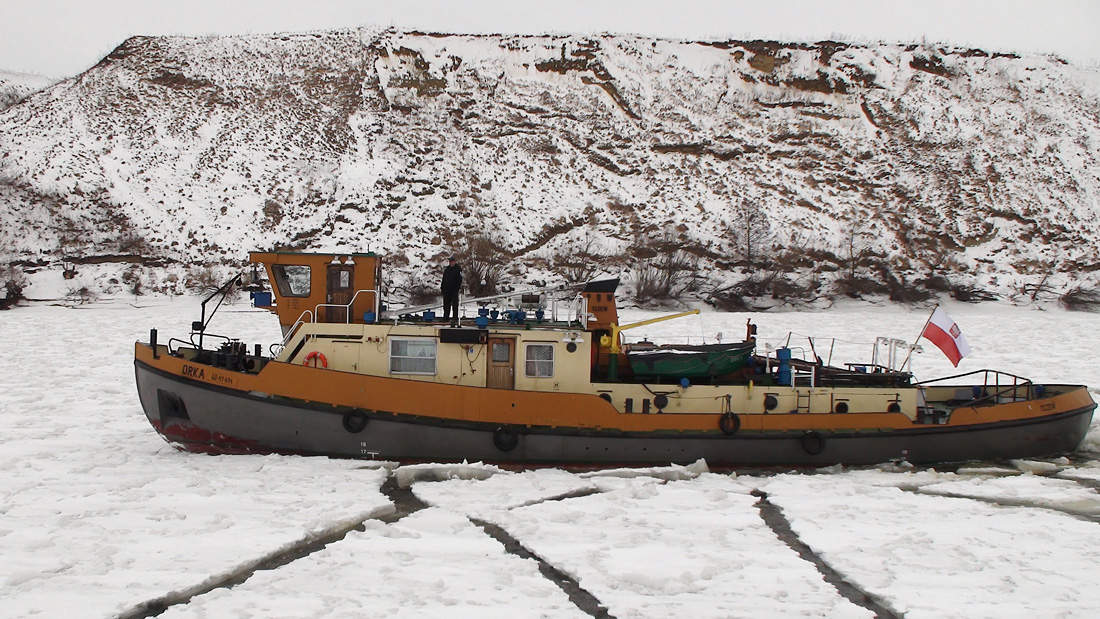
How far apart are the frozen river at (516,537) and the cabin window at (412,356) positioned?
1491 mm

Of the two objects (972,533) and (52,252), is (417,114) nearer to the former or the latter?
(52,252)

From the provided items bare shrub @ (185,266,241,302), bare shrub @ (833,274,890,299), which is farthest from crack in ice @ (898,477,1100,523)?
bare shrub @ (185,266,241,302)

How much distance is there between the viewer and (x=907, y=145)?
40656 millimetres

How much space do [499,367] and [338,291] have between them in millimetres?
2674

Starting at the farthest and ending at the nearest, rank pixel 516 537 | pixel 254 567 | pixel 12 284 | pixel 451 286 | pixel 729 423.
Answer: pixel 12 284, pixel 451 286, pixel 729 423, pixel 516 537, pixel 254 567

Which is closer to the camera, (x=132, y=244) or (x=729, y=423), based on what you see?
(x=729, y=423)

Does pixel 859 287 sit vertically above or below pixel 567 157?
below

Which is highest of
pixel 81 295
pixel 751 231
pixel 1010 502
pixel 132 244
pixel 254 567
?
pixel 751 231

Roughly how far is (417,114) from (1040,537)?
37.3m

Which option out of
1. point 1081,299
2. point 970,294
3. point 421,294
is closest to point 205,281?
point 421,294

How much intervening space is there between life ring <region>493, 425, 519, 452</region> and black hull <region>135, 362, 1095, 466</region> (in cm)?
1

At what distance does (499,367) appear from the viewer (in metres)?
10.5

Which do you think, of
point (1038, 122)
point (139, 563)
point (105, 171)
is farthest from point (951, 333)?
point (1038, 122)

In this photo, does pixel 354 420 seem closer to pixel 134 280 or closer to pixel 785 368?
pixel 785 368
